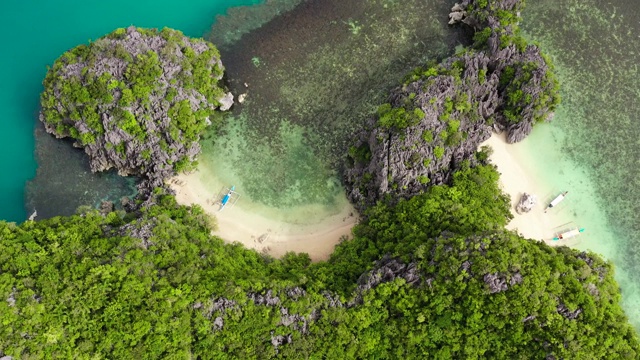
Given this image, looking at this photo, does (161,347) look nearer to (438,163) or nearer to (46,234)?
(46,234)

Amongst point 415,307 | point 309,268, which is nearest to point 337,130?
point 309,268

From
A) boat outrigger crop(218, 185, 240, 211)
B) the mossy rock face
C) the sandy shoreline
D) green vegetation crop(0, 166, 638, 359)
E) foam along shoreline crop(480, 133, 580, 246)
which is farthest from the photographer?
boat outrigger crop(218, 185, 240, 211)

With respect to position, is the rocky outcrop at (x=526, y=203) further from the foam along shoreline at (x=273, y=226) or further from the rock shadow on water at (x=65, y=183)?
the rock shadow on water at (x=65, y=183)

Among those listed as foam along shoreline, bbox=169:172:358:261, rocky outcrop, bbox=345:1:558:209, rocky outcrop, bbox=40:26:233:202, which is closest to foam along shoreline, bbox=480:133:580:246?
rocky outcrop, bbox=345:1:558:209

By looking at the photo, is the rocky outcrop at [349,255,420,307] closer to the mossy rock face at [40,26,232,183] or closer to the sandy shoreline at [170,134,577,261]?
the sandy shoreline at [170,134,577,261]

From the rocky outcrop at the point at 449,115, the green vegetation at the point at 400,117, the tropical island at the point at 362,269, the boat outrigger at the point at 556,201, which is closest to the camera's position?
the tropical island at the point at 362,269

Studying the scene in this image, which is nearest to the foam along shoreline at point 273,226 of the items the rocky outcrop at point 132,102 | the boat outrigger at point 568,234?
the rocky outcrop at point 132,102
